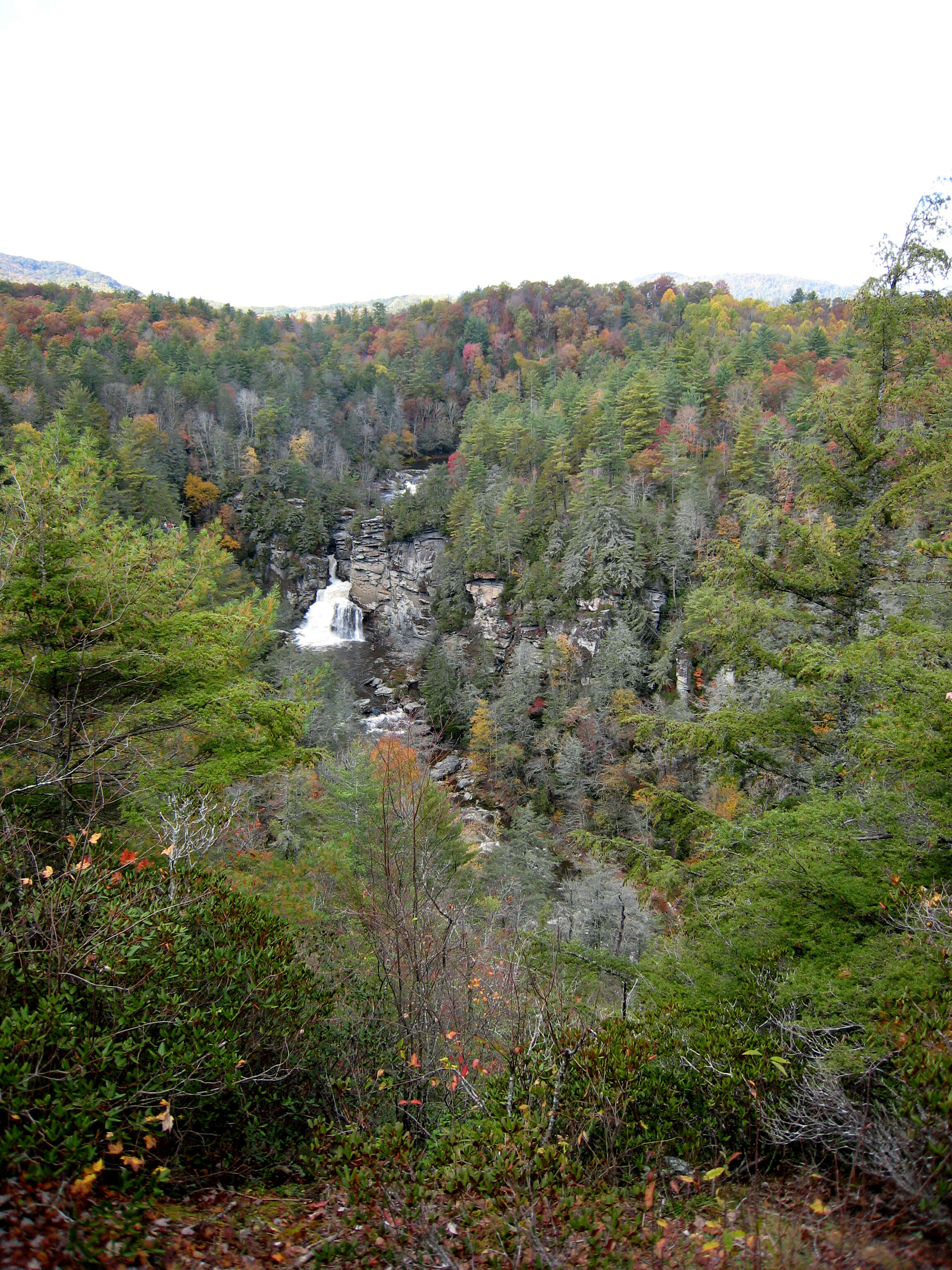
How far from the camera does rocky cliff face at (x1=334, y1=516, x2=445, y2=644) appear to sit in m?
46.0

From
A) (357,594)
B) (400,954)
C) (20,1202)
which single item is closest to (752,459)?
(357,594)

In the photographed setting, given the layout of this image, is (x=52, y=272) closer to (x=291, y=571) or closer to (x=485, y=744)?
(x=291, y=571)

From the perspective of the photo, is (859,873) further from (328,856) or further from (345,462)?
(345,462)

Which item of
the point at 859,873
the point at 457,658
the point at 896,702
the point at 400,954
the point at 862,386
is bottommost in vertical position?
the point at 457,658

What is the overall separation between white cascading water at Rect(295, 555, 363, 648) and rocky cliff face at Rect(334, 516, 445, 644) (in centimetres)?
87

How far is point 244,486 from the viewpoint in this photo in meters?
51.8

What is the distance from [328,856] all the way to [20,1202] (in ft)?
34.0

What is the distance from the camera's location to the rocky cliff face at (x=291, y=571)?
47.8m

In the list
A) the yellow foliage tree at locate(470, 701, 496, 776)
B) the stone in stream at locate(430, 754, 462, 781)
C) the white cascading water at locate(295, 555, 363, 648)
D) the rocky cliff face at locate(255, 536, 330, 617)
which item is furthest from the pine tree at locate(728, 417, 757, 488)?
the rocky cliff face at locate(255, 536, 330, 617)

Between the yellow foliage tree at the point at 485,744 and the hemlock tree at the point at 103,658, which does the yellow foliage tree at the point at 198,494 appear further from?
the hemlock tree at the point at 103,658

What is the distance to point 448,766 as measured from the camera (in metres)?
30.8

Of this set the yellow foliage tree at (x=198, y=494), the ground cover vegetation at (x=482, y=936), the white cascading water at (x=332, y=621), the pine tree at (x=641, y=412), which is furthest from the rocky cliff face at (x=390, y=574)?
the ground cover vegetation at (x=482, y=936)

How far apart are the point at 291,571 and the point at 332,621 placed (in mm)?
7324

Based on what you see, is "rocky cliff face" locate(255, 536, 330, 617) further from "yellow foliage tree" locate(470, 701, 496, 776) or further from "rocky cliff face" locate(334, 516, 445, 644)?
"yellow foliage tree" locate(470, 701, 496, 776)
